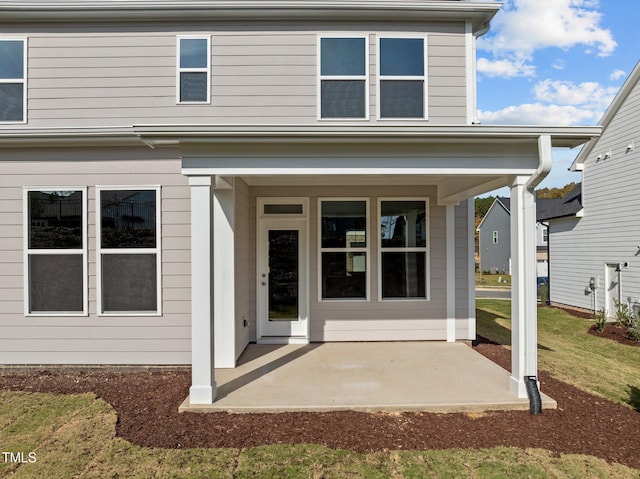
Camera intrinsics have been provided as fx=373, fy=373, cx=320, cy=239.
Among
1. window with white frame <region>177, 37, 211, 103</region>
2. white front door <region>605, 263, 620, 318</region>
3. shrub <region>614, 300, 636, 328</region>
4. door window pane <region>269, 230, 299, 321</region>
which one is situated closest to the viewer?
window with white frame <region>177, 37, 211, 103</region>

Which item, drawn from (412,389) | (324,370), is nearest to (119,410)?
(324,370)

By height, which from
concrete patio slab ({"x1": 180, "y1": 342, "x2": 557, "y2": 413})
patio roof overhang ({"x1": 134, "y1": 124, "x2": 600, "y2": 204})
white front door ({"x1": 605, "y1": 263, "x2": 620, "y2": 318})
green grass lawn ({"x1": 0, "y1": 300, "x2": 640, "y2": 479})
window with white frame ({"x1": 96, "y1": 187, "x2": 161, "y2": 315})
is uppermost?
patio roof overhang ({"x1": 134, "y1": 124, "x2": 600, "y2": 204})

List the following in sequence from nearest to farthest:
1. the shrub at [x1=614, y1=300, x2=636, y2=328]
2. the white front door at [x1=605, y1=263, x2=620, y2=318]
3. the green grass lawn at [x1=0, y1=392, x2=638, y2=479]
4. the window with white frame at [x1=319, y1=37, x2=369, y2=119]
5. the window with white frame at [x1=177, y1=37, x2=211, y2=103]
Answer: the green grass lawn at [x1=0, y1=392, x2=638, y2=479] → the window with white frame at [x1=177, y1=37, x2=211, y2=103] → the window with white frame at [x1=319, y1=37, x2=369, y2=119] → the shrub at [x1=614, y1=300, x2=636, y2=328] → the white front door at [x1=605, y1=263, x2=620, y2=318]

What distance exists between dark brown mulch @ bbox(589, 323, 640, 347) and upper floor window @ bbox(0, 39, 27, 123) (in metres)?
11.3

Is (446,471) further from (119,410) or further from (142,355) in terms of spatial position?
(142,355)

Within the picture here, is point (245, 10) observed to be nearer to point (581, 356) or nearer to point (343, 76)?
point (343, 76)

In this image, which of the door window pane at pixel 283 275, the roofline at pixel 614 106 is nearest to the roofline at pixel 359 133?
the door window pane at pixel 283 275

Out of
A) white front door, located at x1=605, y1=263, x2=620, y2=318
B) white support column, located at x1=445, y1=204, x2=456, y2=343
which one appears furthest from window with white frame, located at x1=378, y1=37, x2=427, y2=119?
white front door, located at x1=605, y1=263, x2=620, y2=318

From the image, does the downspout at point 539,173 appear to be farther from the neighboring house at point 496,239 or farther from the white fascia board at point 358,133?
the neighboring house at point 496,239

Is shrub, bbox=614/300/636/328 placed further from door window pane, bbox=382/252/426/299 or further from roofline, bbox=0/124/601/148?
roofline, bbox=0/124/601/148

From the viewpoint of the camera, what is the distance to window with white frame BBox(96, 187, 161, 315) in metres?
5.21

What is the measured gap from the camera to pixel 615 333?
805 cm

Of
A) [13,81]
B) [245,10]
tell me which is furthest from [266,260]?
[13,81]

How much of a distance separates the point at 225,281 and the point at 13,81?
4402 mm
